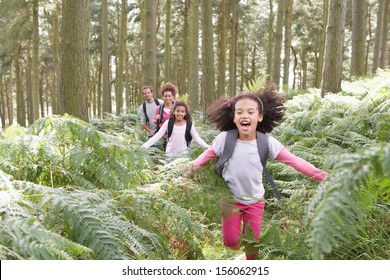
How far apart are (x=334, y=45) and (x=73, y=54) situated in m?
5.91

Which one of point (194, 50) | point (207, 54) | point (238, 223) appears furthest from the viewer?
point (194, 50)

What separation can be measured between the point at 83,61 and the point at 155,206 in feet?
15.6

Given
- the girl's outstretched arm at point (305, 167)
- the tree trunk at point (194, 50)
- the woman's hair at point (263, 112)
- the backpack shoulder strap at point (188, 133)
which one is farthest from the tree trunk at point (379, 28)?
Answer: the girl's outstretched arm at point (305, 167)

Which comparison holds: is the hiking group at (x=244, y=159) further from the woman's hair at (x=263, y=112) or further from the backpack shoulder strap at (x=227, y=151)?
the woman's hair at (x=263, y=112)

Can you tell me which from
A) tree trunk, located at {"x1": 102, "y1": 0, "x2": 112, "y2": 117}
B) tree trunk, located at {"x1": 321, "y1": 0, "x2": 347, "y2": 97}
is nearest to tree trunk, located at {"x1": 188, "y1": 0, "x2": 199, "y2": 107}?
tree trunk, located at {"x1": 321, "y1": 0, "x2": 347, "y2": 97}

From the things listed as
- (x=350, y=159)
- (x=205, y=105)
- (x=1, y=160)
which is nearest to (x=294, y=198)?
(x=350, y=159)

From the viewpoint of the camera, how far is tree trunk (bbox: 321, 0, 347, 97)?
8844mm

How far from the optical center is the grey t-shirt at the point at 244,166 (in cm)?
342

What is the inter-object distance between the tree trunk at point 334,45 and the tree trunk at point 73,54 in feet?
18.3

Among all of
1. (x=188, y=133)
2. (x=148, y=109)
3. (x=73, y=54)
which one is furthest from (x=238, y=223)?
(x=148, y=109)

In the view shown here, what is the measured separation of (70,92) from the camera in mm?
6828

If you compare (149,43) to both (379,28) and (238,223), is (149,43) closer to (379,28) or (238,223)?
(238,223)

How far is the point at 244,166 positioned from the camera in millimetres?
3428

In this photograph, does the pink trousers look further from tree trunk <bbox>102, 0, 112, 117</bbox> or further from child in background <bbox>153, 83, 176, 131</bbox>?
tree trunk <bbox>102, 0, 112, 117</bbox>
